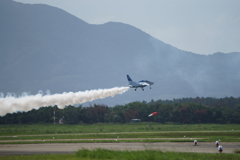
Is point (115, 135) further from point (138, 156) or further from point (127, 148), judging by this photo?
point (138, 156)

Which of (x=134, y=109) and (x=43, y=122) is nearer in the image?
(x=43, y=122)

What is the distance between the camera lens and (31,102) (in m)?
92.4

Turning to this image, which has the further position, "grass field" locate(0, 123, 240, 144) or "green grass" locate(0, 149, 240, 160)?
"grass field" locate(0, 123, 240, 144)

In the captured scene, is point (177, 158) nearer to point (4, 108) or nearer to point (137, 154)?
point (137, 154)

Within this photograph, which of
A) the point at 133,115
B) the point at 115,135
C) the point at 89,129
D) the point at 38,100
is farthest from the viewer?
the point at 133,115

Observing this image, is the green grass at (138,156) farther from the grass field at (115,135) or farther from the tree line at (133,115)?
the tree line at (133,115)

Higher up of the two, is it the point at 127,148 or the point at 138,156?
the point at 138,156

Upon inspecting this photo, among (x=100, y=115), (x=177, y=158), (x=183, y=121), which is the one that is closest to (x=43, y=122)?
(x=100, y=115)

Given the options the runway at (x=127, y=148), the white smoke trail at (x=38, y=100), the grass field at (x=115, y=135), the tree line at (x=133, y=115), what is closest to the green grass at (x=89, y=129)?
the grass field at (x=115, y=135)

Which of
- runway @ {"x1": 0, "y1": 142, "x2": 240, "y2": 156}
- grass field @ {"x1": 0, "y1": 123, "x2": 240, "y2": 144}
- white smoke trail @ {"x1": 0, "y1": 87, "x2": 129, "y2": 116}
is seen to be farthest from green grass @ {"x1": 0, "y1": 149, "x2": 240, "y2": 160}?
white smoke trail @ {"x1": 0, "y1": 87, "x2": 129, "y2": 116}

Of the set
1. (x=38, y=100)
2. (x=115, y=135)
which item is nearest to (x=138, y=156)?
(x=115, y=135)

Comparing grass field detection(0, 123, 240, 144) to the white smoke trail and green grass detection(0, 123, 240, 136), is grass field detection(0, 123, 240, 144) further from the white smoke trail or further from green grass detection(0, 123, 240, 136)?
the white smoke trail

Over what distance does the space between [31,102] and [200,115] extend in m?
91.5

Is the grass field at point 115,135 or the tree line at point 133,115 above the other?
the tree line at point 133,115
